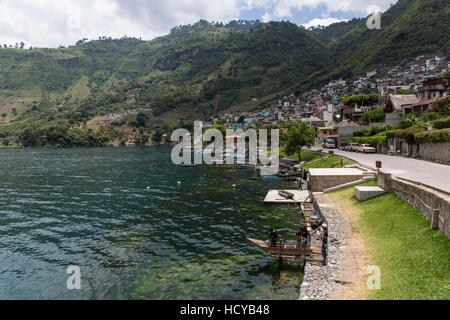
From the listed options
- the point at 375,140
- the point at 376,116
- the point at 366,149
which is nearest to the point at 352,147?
the point at 366,149

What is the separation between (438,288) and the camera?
12484 millimetres

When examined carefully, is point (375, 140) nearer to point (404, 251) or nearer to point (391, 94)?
point (391, 94)

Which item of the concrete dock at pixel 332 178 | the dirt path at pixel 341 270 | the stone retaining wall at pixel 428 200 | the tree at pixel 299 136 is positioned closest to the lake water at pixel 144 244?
the dirt path at pixel 341 270

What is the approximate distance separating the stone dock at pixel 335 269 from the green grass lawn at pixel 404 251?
1.00 metres

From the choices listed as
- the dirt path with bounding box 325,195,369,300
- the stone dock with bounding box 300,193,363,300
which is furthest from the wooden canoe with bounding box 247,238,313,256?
the dirt path with bounding box 325,195,369,300

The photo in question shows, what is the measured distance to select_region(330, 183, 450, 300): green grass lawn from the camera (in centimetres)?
1305

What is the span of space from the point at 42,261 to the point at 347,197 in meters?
29.2

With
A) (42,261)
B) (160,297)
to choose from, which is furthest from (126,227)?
(160,297)

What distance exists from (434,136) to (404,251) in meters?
29.4

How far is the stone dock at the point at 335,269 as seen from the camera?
1559cm

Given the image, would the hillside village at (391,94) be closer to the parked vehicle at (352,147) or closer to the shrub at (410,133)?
the parked vehicle at (352,147)

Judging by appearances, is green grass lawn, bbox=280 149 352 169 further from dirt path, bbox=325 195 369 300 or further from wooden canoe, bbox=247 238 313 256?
wooden canoe, bbox=247 238 313 256

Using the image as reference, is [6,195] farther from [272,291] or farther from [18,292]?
[272,291]

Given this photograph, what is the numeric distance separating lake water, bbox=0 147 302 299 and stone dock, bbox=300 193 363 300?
1284mm
